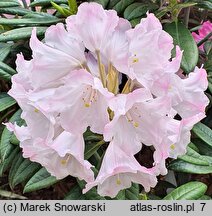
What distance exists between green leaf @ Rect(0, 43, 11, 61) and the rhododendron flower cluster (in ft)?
1.05

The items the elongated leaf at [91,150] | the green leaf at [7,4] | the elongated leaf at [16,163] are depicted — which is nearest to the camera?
the elongated leaf at [91,150]

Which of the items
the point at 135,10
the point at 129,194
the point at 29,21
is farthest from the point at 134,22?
the point at 129,194

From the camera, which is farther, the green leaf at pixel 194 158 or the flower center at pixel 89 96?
the green leaf at pixel 194 158

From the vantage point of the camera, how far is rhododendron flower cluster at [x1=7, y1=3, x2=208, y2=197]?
2.58ft

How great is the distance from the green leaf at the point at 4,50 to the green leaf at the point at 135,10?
11.4 inches

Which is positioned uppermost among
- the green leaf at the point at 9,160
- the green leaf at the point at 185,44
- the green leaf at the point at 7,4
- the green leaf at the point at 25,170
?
the green leaf at the point at 185,44

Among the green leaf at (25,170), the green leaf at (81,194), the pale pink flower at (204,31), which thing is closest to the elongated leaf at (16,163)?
the green leaf at (25,170)

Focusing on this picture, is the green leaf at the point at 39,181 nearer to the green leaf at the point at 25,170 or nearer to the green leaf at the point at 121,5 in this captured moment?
the green leaf at the point at 25,170

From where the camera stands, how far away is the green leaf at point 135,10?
1.11m

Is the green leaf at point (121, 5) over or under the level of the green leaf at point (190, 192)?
over

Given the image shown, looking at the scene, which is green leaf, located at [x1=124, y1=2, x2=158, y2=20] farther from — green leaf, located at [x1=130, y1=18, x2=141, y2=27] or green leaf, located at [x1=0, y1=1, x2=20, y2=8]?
green leaf, located at [x1=0, y1=1, x2=20, y2=8]

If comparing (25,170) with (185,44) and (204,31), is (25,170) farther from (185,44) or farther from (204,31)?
(204,31)

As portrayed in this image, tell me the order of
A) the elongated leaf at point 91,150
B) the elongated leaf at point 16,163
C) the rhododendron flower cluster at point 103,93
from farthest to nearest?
the elongated leaf at point 16,163, the elongated leaf at point 91,150, the rhododendron flower cluster at point 103,93

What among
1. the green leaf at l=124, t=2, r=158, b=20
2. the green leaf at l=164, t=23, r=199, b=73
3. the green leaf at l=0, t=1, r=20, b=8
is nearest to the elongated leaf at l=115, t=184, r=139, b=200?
the green leaf at l=164, t=23, r=199, b=73
